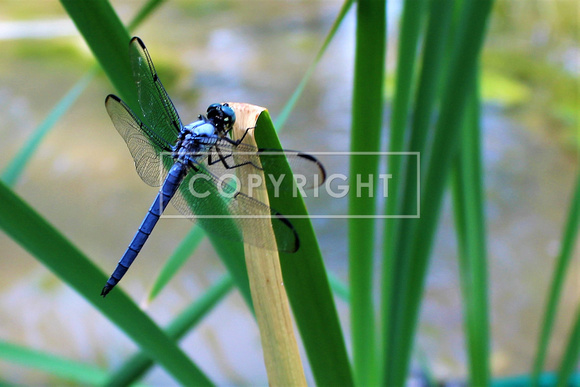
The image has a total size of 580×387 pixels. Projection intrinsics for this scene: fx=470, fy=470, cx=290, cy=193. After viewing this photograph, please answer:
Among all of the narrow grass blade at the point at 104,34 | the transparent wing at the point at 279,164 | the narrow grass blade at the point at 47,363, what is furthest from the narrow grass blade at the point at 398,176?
the narrow grass blade at the point at 47,363

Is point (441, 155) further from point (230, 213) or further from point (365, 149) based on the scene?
point (230, 213)

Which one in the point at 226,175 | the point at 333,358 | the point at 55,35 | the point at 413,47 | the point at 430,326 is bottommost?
the point at 430,326

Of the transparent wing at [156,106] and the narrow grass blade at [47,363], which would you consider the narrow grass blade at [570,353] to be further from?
the narrow grass blade at [47,363]

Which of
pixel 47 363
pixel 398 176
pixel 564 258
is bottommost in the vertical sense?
pixel 47 363

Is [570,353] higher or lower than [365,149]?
lower

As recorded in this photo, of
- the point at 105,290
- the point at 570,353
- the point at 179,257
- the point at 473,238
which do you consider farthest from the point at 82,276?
the point at 570,353

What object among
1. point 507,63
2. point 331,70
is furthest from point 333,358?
point 507,63

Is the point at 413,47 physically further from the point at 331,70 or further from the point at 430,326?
the point at 331,70
